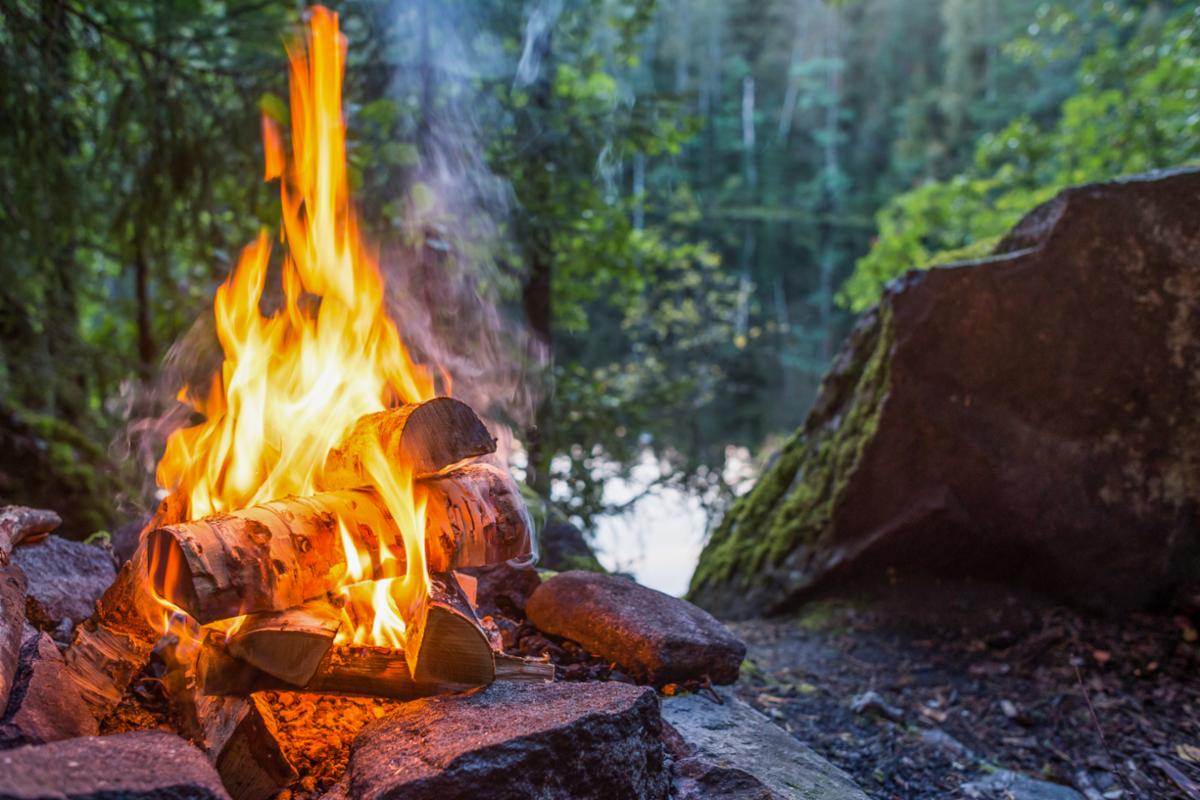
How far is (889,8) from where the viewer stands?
147 ft

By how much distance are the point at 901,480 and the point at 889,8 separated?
4956 cm

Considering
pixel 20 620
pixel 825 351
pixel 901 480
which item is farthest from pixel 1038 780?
pixel 825 351

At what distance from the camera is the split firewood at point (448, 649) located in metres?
1.86

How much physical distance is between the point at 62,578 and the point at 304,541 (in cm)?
115

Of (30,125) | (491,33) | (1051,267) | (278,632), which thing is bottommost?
(278,632)

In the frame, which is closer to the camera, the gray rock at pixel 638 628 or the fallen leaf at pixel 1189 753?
the gray rock at pixel 638 628

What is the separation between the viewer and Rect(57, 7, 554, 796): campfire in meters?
1.77

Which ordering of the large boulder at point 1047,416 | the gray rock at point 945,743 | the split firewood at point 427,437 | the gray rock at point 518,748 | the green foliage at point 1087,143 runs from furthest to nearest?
1. the green foliage at point 1087,143
2. the large boulder at point 1047,416
3. the gray rock at point 945,743
4. the split firewood at point 427,437
5. the gray rock at point 518,748

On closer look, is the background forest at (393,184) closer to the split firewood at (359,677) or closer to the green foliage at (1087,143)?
the green foliage at (1087,143)

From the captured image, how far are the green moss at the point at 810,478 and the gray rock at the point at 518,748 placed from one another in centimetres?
262

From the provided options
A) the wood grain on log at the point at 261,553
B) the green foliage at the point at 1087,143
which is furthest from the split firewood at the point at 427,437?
the green foliage at the point at 1087,143

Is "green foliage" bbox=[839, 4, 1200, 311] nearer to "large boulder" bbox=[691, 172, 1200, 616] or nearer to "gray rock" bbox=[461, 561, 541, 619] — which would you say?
"large boulder" bbox=[691, 172, 1200, 616]

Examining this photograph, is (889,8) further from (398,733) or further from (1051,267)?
(398,733)

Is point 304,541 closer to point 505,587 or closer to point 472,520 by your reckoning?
point 472,520
